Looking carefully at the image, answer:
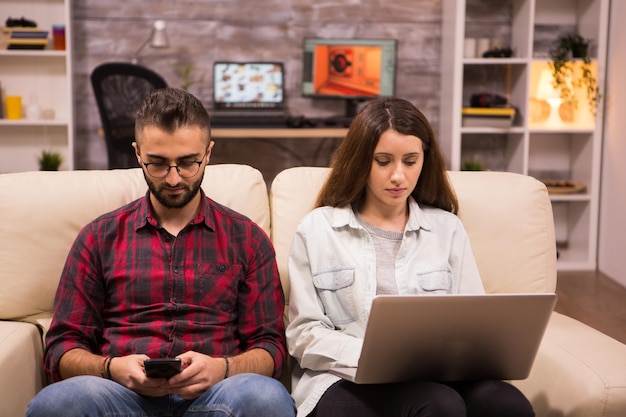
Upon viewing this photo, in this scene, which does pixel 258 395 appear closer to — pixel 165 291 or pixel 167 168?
pixel 165 291

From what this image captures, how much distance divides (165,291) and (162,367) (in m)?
0.27

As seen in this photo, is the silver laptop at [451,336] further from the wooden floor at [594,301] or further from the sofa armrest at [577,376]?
the wooden floor at [594,301]

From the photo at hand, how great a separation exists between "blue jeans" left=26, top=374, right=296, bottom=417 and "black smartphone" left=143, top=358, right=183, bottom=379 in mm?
96

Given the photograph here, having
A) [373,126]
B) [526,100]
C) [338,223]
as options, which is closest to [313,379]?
[338,223]

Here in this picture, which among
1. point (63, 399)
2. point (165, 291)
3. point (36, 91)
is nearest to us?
point (63, 399)

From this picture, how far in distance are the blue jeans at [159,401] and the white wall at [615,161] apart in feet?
10.8

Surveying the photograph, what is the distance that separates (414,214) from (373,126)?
0.25 meters

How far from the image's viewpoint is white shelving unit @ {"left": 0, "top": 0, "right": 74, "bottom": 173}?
4988 millimetres

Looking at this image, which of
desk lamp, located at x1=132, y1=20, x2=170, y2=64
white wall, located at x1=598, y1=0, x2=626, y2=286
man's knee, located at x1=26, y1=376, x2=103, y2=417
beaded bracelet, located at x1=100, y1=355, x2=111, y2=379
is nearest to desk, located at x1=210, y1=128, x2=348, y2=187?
desk lamp, located at x1=132, y1=20, x2=170, y2=64

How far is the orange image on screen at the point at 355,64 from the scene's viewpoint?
516 centimetres

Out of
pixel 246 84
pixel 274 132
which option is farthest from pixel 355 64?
pixel 274 132

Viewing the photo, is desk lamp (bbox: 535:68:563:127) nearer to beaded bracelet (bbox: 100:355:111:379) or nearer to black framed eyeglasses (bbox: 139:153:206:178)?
black framed eyeglasses (bbox: 139:153:206:178)

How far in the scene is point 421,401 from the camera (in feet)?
5.31

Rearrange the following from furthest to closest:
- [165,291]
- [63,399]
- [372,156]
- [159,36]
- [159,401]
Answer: [159,36] < [372,156] < [165,291] < [159,401] < [63,399]
